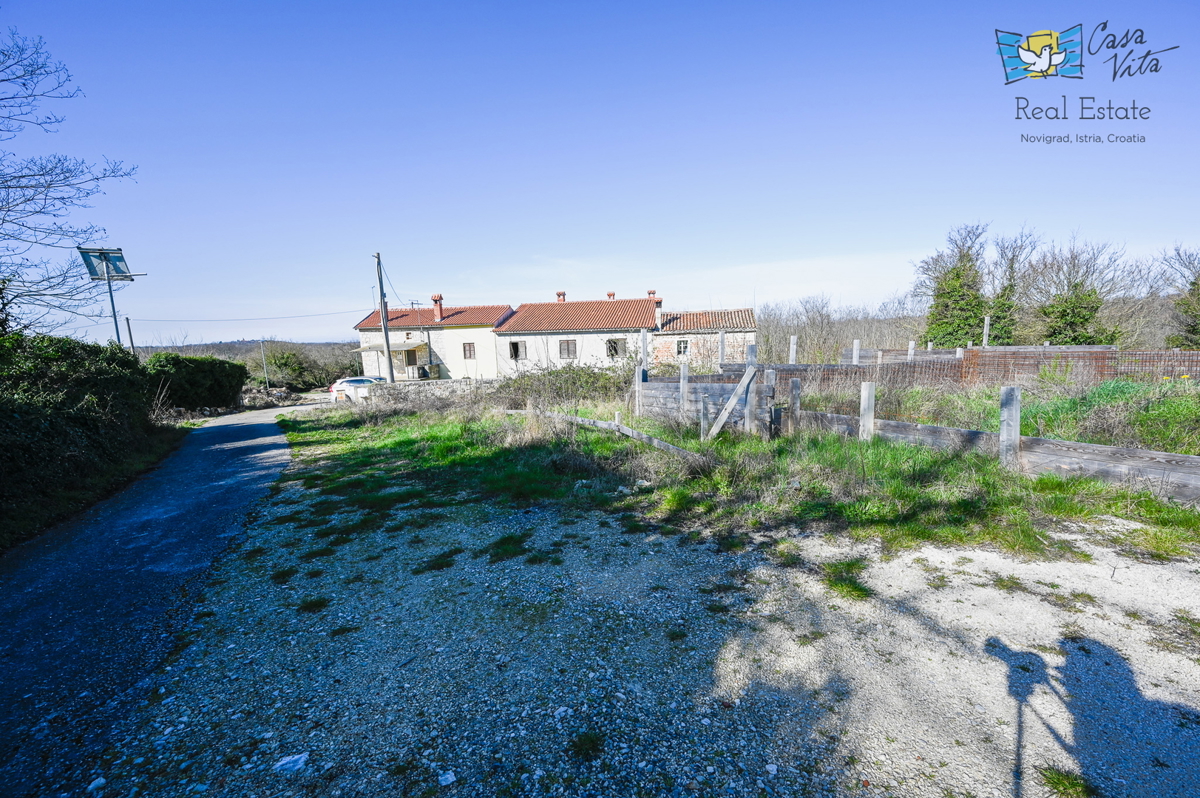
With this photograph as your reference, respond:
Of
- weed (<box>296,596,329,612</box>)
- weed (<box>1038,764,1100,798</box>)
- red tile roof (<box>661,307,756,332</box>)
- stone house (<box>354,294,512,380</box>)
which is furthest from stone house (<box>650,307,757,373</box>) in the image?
weed (<box>1038,764,1100,798</box>)

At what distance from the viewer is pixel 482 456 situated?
892 cm

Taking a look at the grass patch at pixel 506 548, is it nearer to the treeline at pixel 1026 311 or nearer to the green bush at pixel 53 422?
the green bush at pixel 53 422

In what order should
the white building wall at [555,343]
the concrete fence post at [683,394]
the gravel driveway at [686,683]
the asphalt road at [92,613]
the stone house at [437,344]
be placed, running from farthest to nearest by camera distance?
the stone house at [437,344]
the white building wall at [555,343]
the concrete fence post at [683,394]
the asphalt road at [92,613]
the gravel driveway at [686,683]

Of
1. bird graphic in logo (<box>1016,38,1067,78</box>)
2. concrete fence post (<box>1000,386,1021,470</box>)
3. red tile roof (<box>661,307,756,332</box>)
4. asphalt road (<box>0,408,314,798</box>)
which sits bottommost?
asphalt road (<box>0,408,314,798</box>)

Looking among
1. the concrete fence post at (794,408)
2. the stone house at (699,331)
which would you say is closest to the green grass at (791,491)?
the concrete fence post at (794,408)

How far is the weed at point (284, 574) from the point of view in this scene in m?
4.47

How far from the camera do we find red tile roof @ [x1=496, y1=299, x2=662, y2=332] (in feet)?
108

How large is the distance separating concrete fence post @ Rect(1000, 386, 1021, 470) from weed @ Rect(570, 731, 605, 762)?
5.37m

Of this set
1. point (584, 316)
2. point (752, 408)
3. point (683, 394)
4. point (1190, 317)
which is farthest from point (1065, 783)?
point (584, 316)

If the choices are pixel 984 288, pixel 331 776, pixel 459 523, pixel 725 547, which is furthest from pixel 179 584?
pixel 984 288

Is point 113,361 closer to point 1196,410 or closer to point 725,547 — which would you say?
point 725,547

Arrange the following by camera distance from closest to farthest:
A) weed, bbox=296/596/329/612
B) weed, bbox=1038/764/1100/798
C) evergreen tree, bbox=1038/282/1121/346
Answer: weed, bbox=1038/764/1100/798, weed, bbox=296/596/329/612, evergreen tree, bbox=1038/282/1121/346

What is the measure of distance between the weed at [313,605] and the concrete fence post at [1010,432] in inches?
268

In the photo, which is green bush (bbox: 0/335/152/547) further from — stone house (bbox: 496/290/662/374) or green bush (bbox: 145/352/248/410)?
stone house (bbox: 496/290/662/374)
